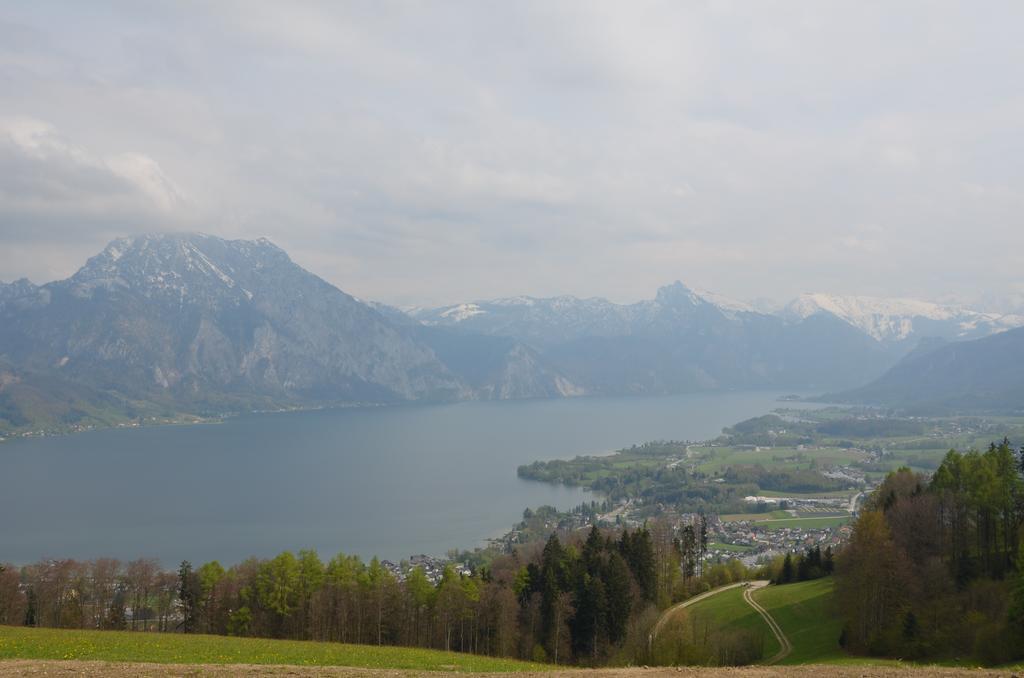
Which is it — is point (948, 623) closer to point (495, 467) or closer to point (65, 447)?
point (495, 467)

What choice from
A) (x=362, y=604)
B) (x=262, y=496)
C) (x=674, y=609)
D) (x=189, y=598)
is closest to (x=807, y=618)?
(x=674, y=609)

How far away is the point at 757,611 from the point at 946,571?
9.81m

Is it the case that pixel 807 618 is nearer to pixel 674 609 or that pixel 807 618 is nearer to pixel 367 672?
pixel 674 609

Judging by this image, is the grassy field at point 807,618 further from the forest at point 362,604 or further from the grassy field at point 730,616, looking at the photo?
the forest at point 362,604

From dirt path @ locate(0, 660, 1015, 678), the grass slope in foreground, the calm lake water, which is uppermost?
dirt path @ locate(0, 660, 1015, 678)

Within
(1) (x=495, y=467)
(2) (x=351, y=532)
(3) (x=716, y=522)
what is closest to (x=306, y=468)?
(1) (x=495, y=467)

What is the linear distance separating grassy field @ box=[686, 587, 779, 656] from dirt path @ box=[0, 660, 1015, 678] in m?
16.1

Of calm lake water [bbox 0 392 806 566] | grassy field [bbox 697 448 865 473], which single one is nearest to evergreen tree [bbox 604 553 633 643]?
calm lake water [bbox 0 392 806 566]

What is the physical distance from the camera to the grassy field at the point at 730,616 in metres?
34.7

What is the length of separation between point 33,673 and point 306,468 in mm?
131236

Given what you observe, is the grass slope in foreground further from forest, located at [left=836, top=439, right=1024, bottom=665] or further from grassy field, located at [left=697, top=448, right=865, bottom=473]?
grassy field, located at [left=697, top=448, right=865, bottom=473]

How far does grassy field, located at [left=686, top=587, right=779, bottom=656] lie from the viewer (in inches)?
1367

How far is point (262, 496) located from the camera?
114 meters

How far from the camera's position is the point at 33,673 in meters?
16.2
